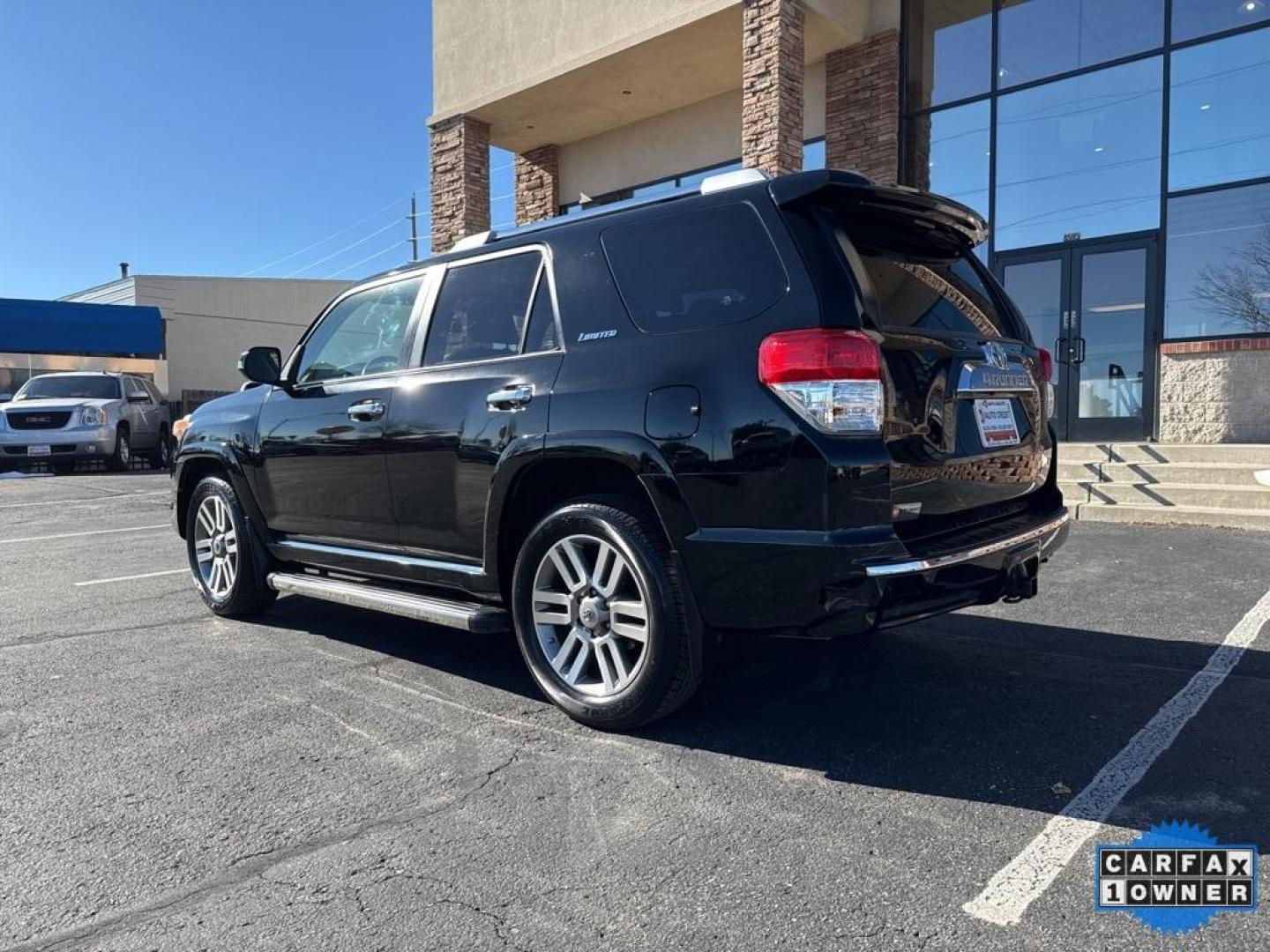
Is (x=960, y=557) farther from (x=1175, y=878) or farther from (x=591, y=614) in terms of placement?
(x=591, y=614)

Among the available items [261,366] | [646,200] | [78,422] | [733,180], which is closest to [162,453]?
[78,422]

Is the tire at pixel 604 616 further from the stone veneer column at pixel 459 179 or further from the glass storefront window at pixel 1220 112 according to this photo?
the stone veneer column at pixel 459 179

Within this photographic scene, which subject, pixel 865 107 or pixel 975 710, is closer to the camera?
pixel 975 710

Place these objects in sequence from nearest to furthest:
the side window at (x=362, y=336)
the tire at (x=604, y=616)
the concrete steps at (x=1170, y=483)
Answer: the tire at (x=604, y=616) < the side window at (x=362, y=336) < the concrete steps at (x=1170, y=483)

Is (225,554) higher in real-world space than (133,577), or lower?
higher

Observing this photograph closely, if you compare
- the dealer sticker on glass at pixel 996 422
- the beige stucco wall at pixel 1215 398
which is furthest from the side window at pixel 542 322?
the beige stucco wall at pixel 1215 398

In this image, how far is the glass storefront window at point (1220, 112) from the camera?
9.72 meters

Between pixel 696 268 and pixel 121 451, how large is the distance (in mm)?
16445

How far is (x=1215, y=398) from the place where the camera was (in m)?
9.52

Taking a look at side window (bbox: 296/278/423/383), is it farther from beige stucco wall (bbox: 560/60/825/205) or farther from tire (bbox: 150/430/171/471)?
tire (bbox: 150/430/171/471)

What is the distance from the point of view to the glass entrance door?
34.2 ft

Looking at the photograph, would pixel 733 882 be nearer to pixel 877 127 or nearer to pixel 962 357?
pixel 962 357

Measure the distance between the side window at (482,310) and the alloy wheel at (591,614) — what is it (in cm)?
95

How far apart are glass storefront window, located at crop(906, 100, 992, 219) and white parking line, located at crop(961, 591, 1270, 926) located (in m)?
9.23
